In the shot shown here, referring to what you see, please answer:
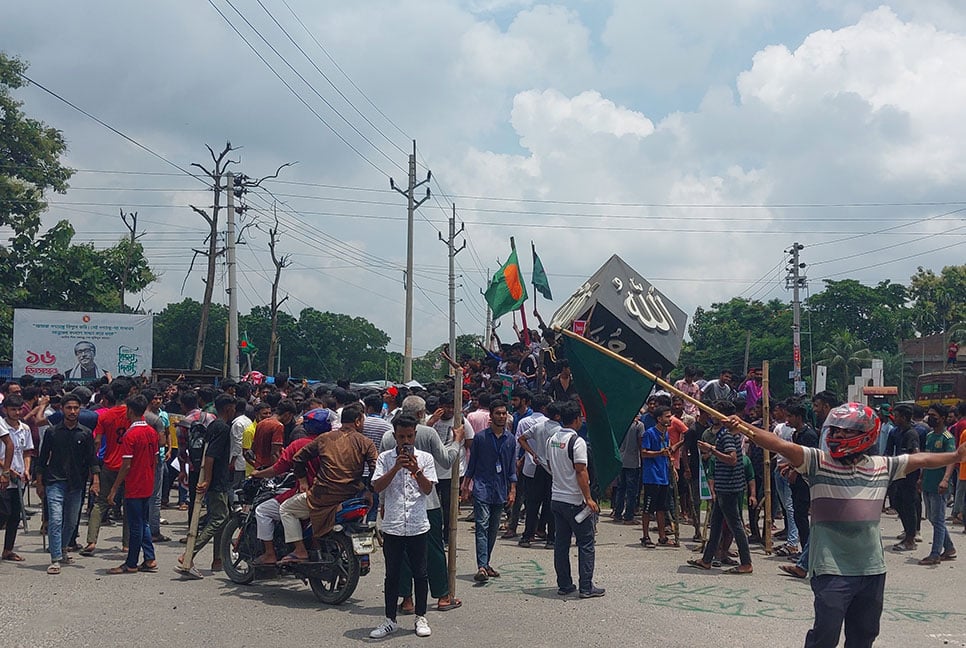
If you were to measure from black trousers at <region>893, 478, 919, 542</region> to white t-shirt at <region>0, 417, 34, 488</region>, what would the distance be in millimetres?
10745

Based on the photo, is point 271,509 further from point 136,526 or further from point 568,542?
point 568,542

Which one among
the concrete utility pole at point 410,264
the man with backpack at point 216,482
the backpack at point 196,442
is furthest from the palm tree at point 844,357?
the man with backpack at point 216,482

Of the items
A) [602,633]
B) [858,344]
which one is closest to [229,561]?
[602,633]

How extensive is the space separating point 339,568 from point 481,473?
1.95 metres

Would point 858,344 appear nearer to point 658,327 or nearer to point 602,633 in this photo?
point 658,327

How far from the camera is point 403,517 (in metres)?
7.43

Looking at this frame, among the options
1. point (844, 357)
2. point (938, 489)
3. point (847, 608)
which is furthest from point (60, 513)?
point (844, 357)

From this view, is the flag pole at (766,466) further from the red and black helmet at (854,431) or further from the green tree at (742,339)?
the green tree at (742,339)

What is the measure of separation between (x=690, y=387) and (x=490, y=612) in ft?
28.0

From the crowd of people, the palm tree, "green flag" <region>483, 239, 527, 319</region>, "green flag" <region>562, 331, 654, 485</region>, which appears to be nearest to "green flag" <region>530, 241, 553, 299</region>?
"green flag" <region>483, 239, 527, 319</region>

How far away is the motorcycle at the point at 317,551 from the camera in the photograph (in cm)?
839

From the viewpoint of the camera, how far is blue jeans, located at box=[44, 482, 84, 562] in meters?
9.77

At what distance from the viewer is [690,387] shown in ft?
52.2

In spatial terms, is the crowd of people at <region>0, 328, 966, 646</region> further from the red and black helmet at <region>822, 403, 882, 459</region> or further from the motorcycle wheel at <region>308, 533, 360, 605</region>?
the motorcycle wheel at <region>308, 533, 360, 605</region>
